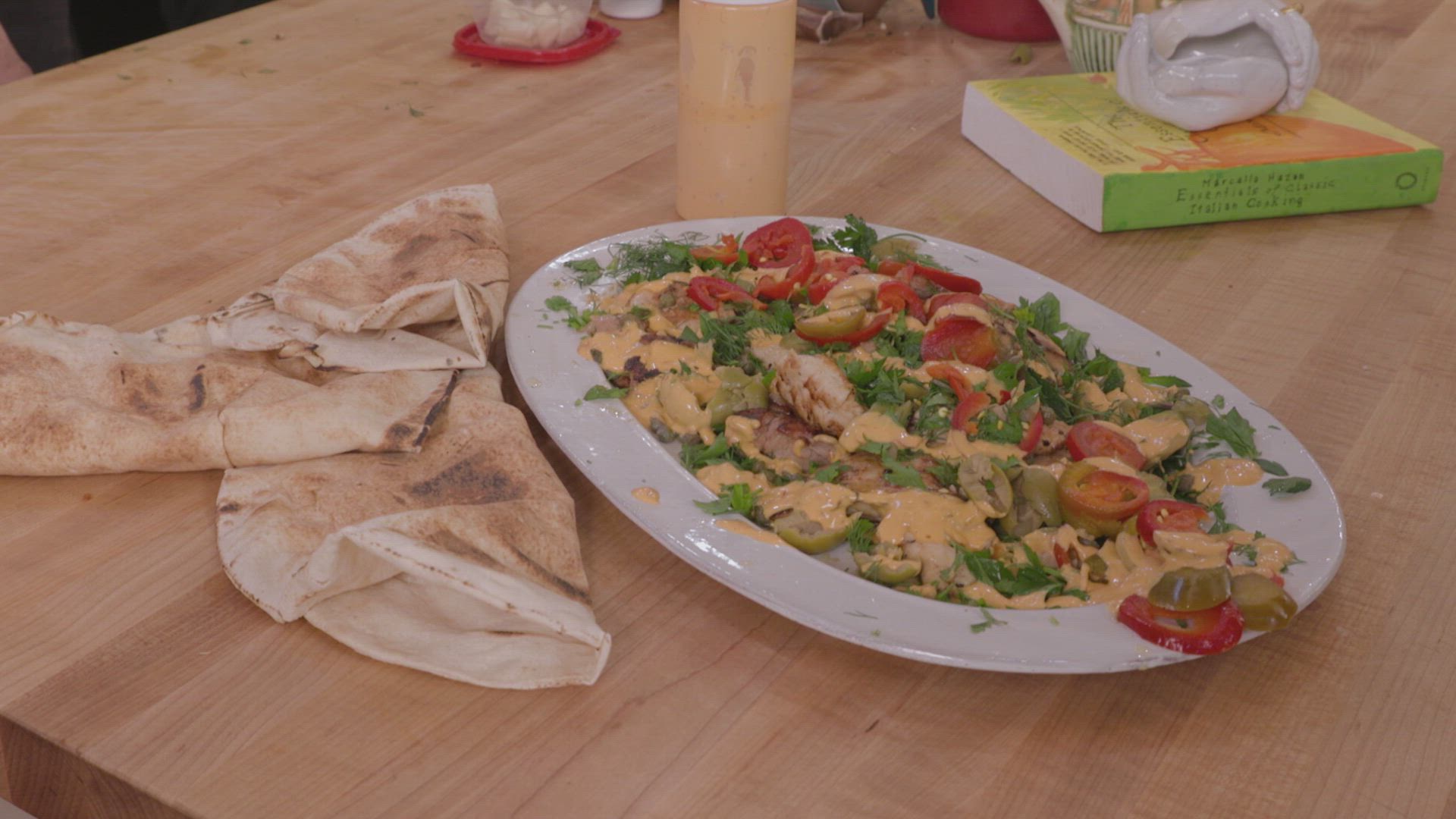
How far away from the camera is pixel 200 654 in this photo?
110cm

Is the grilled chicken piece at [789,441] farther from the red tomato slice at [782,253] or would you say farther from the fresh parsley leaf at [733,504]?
the red tomato slice at [782,253]

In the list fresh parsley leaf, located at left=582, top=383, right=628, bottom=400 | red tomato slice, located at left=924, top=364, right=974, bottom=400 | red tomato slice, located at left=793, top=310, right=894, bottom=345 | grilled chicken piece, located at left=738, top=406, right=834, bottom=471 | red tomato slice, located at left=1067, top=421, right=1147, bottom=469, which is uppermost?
red tomato slice, located at left=924, top=364, right=974, bottom=400

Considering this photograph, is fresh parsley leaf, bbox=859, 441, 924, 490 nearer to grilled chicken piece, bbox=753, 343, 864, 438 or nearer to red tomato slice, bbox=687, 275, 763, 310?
grilled chicken piece, bbox=753, 343, 864, 438

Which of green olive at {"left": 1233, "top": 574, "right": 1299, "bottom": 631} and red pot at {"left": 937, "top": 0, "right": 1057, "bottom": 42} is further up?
green olive at {"left": 1233, "top": 574, "right": 1299, "bottom": 631}

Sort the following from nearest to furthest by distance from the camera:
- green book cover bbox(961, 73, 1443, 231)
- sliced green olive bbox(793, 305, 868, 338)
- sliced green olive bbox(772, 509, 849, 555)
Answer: sliced green olive bbox(772, 509, 849, 555) < sliced green olive bbox(793, 305, 868, 338) < green book cover bbox(961, 73, 1443, 231)

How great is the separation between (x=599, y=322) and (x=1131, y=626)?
2.17 ft

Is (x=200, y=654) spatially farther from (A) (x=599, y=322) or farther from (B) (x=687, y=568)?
(A) (x=599, y=322)

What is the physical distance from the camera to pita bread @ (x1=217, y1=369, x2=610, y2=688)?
1.07m

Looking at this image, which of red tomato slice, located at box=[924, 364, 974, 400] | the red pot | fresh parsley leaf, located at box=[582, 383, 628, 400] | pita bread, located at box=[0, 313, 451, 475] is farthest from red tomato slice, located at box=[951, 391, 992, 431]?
the red pot

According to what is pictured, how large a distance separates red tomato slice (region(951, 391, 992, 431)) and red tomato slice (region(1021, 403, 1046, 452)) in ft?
0.15

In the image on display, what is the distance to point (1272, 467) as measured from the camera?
1238 millimetres

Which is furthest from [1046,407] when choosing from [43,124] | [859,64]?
[43,124]

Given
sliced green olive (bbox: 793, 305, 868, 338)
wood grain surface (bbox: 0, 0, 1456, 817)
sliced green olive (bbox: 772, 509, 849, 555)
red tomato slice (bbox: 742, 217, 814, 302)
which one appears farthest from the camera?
red tomato slice (bbox: 742, 217, 814, 302)

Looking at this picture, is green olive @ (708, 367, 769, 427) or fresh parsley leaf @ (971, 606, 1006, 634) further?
green olive @ (708, 367, 769, 427)
